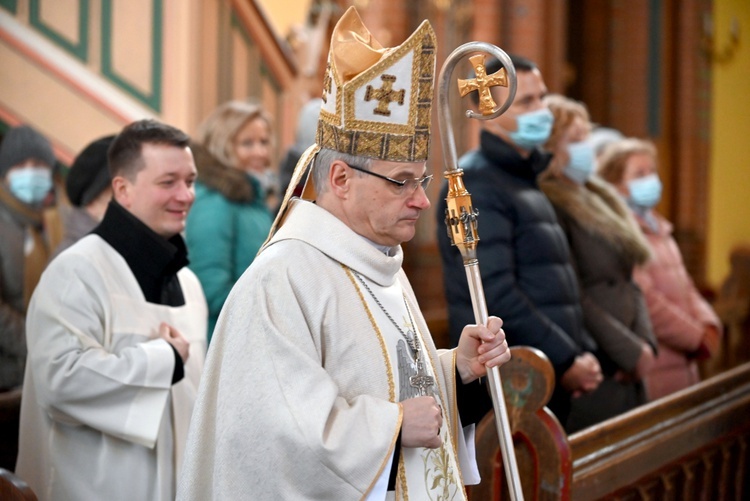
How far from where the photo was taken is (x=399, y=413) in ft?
6.46

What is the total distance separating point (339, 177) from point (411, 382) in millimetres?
457

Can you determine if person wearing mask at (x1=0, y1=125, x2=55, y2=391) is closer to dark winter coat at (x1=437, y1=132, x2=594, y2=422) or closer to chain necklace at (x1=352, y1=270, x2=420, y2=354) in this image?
dark winter coat at (x1=437, y1=132, x2=594, y2=422)

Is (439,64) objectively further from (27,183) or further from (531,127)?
(531,127)

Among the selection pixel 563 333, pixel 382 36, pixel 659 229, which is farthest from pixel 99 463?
pixel 382 36

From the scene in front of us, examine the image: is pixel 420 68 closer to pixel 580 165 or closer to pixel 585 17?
pixel 580 165

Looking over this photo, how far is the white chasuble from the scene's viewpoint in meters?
2.10

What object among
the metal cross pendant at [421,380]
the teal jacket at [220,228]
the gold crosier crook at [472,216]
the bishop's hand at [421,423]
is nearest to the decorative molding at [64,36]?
the teal jacket at [220,228]

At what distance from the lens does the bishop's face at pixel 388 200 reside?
6.82 feet

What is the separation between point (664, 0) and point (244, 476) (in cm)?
936

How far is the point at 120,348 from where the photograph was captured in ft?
9.29

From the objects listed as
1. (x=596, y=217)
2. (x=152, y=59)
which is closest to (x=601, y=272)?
(x=596, y=217)

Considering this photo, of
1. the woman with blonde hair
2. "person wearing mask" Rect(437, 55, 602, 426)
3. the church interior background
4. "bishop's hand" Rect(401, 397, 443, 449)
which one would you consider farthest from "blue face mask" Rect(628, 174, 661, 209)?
"bishop's hand" Rect(401, 397, 443, 449)

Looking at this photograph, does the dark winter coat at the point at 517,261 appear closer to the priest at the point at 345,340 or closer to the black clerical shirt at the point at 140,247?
the black clerical shirt at the point at 140,247

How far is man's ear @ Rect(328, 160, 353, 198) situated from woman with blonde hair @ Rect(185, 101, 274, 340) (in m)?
1.87
